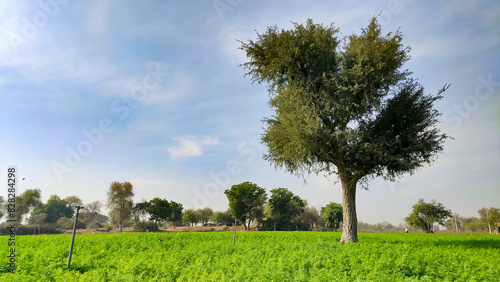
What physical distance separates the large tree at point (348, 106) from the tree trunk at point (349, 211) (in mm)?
70

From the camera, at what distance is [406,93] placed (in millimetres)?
21734

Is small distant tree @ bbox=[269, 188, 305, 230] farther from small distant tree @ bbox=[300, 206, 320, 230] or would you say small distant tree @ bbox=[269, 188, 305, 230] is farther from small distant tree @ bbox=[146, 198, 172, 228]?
small distant tree @ bbox=[146, 198, 172, 228]

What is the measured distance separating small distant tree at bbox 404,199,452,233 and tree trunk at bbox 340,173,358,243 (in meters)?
53.4

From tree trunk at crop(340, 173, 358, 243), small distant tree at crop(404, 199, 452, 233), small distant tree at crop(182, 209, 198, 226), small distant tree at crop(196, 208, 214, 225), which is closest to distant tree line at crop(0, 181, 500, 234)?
small distant tree at crop(404, 199, 452, 233)

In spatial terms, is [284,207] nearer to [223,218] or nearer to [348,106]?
[223,218]

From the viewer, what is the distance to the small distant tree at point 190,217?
94.1 m

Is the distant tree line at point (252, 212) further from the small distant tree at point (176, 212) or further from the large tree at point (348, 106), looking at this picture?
the large tree at point (348, 106)

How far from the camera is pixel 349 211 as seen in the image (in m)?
21.1

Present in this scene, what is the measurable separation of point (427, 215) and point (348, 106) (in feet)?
192

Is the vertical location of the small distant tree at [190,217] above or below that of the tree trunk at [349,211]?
below

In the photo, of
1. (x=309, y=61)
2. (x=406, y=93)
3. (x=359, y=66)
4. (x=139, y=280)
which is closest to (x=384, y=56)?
(x=359, y=66)

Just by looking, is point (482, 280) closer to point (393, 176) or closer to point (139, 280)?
point (139, 280)

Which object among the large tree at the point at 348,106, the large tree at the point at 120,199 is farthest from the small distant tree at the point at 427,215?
the large tree at the point at 120,199

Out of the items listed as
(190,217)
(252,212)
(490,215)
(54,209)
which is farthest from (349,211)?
(54,209)
